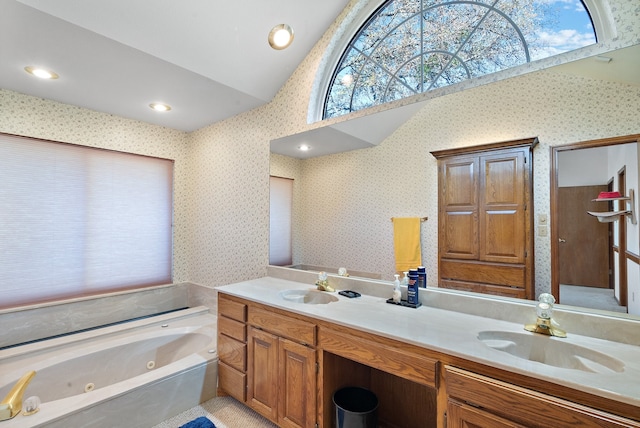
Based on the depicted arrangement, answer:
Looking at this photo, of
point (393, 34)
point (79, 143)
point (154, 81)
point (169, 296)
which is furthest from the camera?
point (169, 296)

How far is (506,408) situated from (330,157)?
5.89 ft

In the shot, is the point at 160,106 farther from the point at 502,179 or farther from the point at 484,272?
the point at 484,272

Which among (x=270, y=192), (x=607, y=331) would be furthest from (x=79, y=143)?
(x=607, y=331)

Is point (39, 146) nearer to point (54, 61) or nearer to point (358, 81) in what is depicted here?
point (54, 61)

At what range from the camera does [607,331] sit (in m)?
1.24

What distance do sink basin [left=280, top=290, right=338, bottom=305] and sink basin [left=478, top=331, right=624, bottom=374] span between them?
3.35 ft

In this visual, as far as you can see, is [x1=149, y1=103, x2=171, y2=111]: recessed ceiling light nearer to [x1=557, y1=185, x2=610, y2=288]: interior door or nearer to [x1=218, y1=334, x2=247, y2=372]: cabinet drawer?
[x1=218, y1=334, x2=247, y2=372]: cabinet drawer

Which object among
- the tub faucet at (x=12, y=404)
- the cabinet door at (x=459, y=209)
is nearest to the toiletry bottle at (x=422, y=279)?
the cabinet door at (x=459, y=209)

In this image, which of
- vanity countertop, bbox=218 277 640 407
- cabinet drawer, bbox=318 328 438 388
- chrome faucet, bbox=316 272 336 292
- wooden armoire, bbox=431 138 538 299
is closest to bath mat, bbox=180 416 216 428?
vanity countertop, bbox=218 277 640 407

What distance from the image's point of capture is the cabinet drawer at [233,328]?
6.66ft

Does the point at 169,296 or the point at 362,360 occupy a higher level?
the point at 362,360

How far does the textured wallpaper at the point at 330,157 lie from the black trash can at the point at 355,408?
0.77 metres

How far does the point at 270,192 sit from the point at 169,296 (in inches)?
70.2

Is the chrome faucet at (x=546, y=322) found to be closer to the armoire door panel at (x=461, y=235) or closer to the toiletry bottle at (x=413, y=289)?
the armoire door panel at (x=461, y=235)
